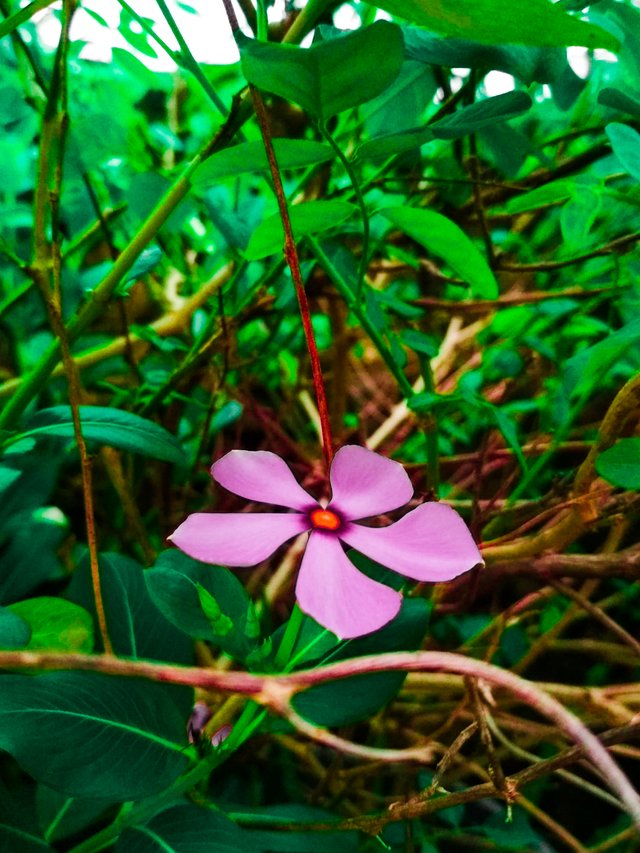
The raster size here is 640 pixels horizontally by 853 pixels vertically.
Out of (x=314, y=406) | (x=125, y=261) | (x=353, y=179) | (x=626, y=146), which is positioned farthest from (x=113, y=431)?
(x=314, y=406)

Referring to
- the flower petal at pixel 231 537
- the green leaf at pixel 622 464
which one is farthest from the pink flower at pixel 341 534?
the green leaf at pixel 622 464

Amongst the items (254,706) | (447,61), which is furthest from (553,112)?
(254,706)

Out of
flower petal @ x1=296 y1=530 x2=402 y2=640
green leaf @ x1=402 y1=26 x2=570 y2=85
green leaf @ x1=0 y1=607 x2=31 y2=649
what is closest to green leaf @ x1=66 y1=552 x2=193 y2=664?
green leaf @ x1=0 y1=607 x2=31 y2=649

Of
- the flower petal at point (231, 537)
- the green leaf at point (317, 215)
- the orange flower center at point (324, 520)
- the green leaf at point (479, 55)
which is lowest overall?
the orange flower center at point (324, 520)

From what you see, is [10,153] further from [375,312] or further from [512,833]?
[512,833]

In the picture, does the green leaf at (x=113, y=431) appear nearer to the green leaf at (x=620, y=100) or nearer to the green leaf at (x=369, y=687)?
the green leaf at (x=369, y=687)

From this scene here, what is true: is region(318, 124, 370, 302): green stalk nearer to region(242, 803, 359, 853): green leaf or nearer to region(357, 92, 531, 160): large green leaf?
region(357, 92, 531, 160): large green leaf
